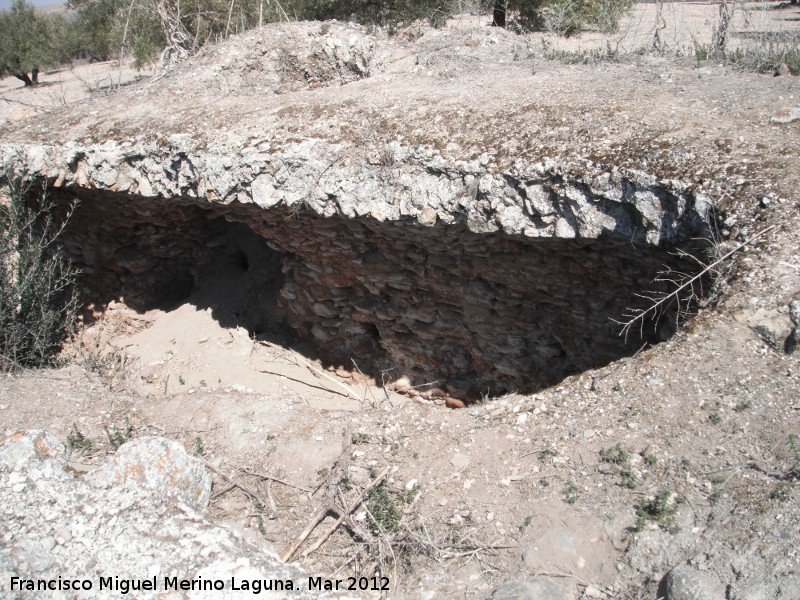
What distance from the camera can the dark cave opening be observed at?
5023 mm

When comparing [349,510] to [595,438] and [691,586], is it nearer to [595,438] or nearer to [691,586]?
[595,438]

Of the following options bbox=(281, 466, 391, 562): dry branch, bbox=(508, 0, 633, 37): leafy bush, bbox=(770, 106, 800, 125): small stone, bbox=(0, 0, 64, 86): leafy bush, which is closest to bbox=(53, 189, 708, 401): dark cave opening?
bbox=(770, 106, 800, 125): small stone

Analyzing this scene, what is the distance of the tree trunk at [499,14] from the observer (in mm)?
11172

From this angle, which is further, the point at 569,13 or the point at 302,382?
the point at 569,13

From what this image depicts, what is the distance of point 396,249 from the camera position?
571cm

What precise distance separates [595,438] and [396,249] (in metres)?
2.88

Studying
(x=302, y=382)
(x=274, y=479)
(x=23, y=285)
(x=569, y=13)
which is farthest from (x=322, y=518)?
(x=569, y=13)

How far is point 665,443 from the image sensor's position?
3.17m

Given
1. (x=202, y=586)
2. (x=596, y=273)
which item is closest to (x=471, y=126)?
(x=596, y=273)

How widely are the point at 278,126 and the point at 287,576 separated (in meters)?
4.07

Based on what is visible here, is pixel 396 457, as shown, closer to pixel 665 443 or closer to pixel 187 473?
pixel 187 473

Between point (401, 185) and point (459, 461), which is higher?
point (401, 185)

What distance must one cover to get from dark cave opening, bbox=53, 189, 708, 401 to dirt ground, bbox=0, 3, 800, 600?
72 centimetres

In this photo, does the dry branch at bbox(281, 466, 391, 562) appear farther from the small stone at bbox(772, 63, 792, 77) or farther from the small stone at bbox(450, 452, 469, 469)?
the small stone at bbox(772, 63, 792, 77)
